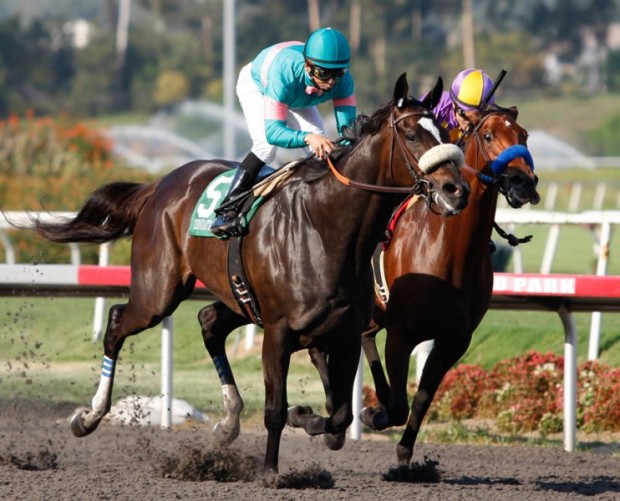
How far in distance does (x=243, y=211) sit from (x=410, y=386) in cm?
259

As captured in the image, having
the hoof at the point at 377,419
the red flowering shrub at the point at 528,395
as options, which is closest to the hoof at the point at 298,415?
the hoof at the point at 377,419

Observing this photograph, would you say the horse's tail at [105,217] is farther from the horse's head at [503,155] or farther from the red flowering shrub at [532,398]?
the red flowering shrub at [532,398]

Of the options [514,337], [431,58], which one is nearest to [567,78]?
[431,58]

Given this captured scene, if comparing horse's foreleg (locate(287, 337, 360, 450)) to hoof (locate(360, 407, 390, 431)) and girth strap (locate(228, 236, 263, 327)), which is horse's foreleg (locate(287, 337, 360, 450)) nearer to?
hoof (locate(360, 407, 390, 431))

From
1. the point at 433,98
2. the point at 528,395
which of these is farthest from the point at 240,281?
the point at 528,395

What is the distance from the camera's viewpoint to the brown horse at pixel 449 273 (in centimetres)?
541

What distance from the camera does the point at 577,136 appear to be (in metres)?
46.6

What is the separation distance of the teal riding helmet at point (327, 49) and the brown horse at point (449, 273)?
2.30ft

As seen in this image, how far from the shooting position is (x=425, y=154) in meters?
4.66

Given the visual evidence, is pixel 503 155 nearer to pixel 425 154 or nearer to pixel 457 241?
pixel 457 241

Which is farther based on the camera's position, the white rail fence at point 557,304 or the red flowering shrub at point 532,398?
the red flowering shrub at point 532,398

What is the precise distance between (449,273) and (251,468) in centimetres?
114

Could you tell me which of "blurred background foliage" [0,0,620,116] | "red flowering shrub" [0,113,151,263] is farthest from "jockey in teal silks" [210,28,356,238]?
"blurred background foliage" [0,0,620,116]

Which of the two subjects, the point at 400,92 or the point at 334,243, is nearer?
the point at 400,92
